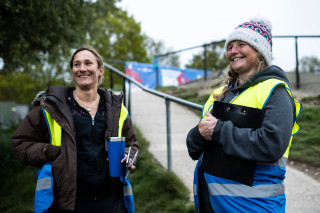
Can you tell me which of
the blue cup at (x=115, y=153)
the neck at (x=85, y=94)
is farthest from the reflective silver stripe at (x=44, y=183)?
the neck at (x=85, y=94)

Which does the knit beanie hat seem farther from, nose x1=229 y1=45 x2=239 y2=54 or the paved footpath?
the paved footpath

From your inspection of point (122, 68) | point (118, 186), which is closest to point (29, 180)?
point (118, 186)

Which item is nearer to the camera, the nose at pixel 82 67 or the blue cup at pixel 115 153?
the blue cup at pixel 115 153

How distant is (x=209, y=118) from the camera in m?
1.63

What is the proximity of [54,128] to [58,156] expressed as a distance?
22 cm

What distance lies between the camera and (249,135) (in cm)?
146

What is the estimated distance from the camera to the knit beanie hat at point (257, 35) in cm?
165

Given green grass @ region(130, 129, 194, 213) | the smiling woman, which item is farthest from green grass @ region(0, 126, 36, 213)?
the smiling woman

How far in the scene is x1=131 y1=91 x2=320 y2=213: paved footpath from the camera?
3.02m

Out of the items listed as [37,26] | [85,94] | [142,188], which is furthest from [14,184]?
[85,94]

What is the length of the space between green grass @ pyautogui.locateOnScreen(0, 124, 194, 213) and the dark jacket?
1784mm

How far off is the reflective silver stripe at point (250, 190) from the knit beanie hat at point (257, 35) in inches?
28.5

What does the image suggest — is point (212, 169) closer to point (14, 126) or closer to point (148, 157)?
point (148, 157)

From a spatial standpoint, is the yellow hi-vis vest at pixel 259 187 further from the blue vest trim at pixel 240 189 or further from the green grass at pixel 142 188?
the green grass at pixel 142 188
